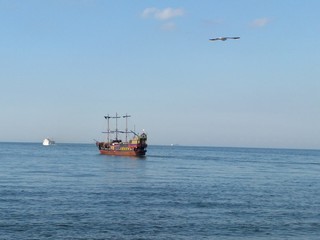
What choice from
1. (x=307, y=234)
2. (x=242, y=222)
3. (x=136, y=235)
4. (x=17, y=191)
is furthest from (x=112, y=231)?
(x=17, y=191)

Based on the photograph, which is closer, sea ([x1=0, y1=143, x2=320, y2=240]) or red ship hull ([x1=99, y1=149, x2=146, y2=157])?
sea ([x1=0, y1=143, x2=320, y2=240])

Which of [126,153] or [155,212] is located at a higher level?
[126,153]

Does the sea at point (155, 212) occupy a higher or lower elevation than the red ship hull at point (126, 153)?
lower

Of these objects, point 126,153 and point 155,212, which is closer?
point 155,212

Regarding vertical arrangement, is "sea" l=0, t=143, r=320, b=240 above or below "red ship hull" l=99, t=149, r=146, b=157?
below

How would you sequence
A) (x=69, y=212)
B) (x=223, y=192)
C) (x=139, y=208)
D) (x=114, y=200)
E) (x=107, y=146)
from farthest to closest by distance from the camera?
(x=107, y=146), (x=223, y=192), (x=114, y=200), (x=139, y=208), (x=69, y=212)

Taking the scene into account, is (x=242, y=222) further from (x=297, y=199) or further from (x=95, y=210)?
(x=297, y=199)

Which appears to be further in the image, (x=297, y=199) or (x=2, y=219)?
(x=297, y=199)

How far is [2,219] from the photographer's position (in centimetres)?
3931

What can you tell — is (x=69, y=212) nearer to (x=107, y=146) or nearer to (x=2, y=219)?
(x=2, y=219)

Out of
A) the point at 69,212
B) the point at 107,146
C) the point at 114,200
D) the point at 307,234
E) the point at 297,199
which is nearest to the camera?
the point at 307,234

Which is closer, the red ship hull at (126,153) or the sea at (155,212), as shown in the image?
the sea at (155,212)

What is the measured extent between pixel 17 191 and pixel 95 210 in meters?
16.9

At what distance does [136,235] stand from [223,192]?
2767cm
